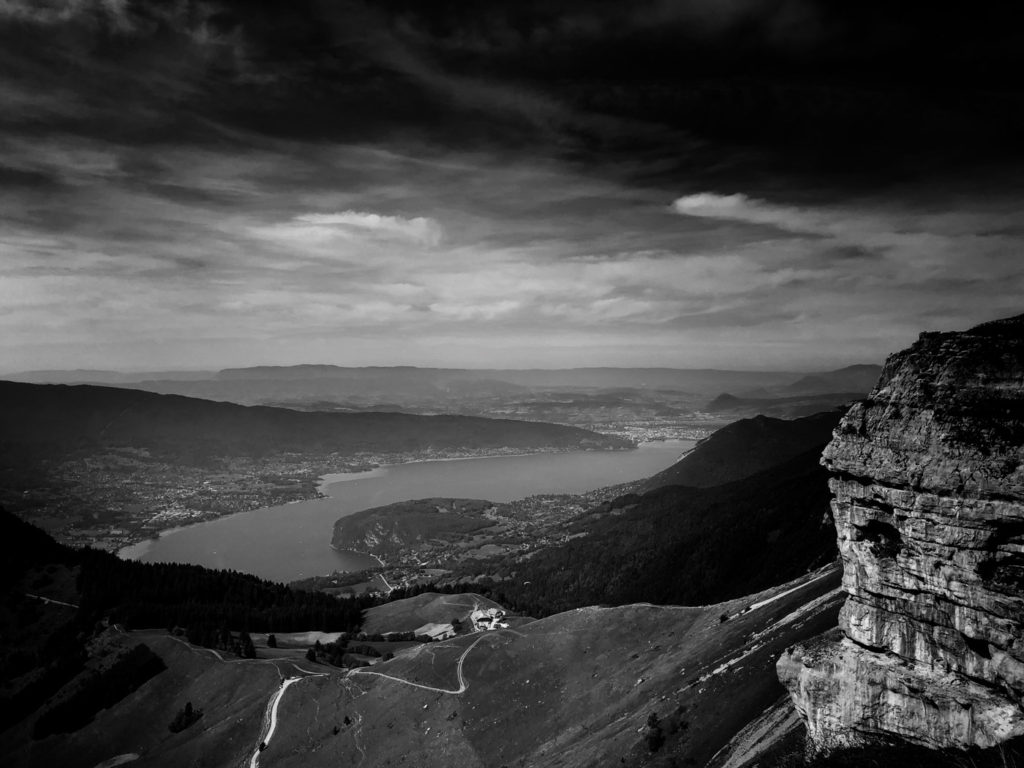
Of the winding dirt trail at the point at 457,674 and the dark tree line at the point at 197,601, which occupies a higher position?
the winding dirt trail at the point at 457,674

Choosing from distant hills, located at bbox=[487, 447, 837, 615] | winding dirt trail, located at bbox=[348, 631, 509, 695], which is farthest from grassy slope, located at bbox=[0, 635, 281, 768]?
distant hills, located at bbox=[487, 447, 837, 615]

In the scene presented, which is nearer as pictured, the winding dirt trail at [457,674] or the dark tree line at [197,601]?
the winding dirt trail at [457,674]

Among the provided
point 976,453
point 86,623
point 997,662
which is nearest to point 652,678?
point 997,662

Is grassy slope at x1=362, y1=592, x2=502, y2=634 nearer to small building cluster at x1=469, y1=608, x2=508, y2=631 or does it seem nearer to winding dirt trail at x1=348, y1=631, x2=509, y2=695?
small building cluster at x1=469, y1=608, x2=508, y2=631

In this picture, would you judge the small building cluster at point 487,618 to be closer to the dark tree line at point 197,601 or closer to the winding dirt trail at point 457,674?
the dark tree line at point 197,601

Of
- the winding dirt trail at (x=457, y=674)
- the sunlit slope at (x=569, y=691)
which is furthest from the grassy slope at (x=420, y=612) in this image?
the sunlit slope at (x=569, y=691)

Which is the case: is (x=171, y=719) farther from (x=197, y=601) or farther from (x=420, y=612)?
(x=197, y=601)
